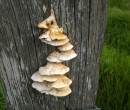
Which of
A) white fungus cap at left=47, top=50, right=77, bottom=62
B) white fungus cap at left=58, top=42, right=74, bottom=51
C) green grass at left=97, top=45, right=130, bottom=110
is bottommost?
green grass at left=97, top=45, right=130, bottom=110

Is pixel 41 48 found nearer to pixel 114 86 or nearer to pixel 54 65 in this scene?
pixel 54 65

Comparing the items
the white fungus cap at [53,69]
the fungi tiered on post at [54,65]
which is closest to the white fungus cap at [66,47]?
the fungi tiered on post at [54,65]

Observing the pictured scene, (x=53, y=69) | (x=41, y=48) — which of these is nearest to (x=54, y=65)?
(x=53, y=69)

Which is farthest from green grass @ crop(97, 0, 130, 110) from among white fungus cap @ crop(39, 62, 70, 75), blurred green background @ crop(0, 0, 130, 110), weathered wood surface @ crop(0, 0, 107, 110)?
white fungus cap @ crop(39, 62, 70, 75)

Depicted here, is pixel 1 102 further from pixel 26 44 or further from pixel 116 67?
pixel 26 44

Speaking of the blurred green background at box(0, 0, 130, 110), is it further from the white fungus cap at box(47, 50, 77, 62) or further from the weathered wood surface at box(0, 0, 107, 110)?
the white fungus cap at box(47, 50, 77, 62)

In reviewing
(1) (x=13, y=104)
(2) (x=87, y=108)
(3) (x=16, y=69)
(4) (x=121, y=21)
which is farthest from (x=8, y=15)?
(4) (x=121, y=21)
